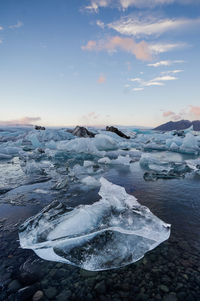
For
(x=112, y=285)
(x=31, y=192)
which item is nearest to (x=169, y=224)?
(x=112, y=285)

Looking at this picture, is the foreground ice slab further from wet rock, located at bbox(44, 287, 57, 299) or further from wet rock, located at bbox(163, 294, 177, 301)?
wet rock, located at bbox(163, 294, 177, 301)

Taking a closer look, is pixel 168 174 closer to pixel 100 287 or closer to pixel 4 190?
pixel 100 287

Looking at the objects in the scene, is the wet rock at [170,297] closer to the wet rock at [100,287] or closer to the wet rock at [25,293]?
the wet rock at [100,287]

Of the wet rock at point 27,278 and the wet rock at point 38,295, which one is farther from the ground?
the wet rock at point 38,295

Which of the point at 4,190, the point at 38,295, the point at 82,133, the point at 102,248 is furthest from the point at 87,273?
the point at 82,133

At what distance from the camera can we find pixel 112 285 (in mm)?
1603

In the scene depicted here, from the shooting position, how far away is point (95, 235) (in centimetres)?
221

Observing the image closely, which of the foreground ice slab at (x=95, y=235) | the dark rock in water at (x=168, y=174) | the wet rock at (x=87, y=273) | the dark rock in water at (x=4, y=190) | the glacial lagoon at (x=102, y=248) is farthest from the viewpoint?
the dark rock in water at (x=168, y=174)

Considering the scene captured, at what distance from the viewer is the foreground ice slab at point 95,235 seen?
193 centimetres

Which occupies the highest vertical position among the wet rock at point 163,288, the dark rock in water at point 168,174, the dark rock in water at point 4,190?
the wet rock at point 163,288

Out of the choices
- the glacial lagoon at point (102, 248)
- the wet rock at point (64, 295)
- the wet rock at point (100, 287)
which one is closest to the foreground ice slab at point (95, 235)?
the glacial lagoon at point (102, 248)

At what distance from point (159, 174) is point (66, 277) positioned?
458 cm

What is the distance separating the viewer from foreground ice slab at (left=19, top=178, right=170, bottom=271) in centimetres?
193

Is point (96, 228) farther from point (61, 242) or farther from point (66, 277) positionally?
point (66, 277)
